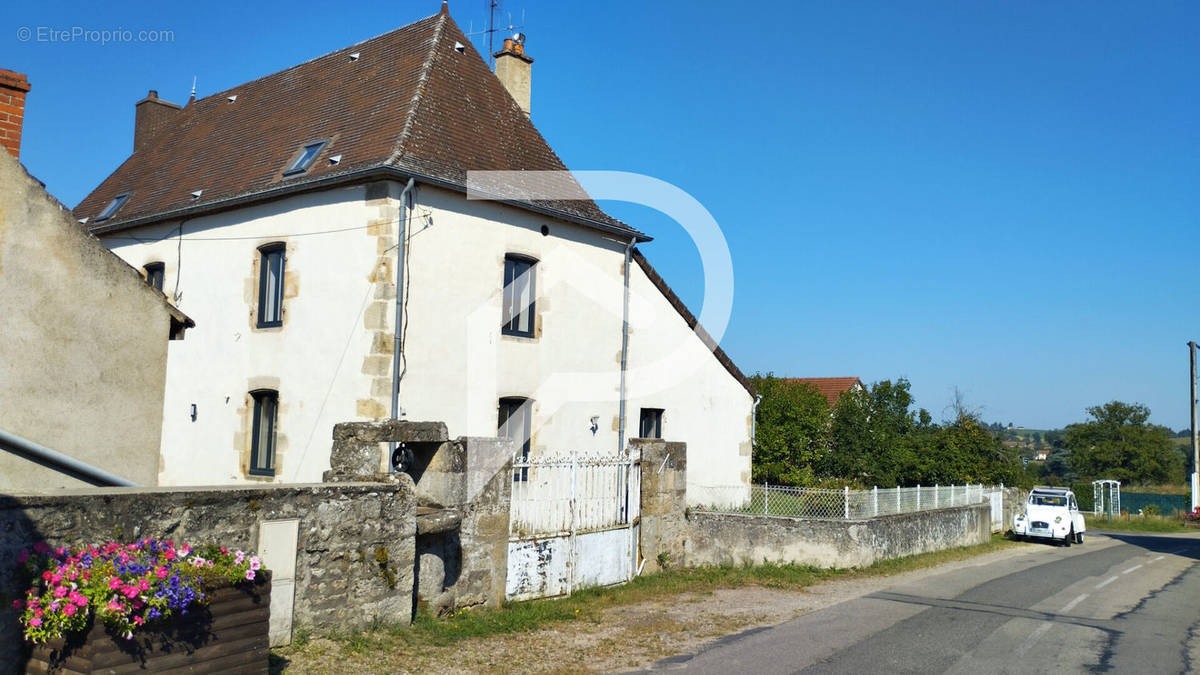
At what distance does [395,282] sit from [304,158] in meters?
3.95

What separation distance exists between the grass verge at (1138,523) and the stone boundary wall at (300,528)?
36.1m

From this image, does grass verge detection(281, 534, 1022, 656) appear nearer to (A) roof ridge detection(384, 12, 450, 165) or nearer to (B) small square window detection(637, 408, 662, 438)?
(B) small square window detection(637, 408, 662, 438)

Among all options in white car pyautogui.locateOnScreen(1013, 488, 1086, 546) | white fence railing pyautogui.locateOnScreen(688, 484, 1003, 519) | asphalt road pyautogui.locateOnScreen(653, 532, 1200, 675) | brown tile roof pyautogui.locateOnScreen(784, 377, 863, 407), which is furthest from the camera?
brown tile roof pyautogui.locateOnScreen(784, 377, 863, 407)

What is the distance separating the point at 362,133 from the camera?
16328 millimetres

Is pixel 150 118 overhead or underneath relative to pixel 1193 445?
overhead

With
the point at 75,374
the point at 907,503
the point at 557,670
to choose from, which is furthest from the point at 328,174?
the point at 907,503

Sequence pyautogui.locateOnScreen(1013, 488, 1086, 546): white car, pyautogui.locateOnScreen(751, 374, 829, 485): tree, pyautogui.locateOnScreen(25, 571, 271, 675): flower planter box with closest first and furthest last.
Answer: pyautogui.locateOnScreen(25, 571, 271, 675): flower planter box < pyautogui.locateOnScreen(1013, 488, 1086, 546): white car < pyautogui.locateOnScreen(751, 374, 829, 485): tree

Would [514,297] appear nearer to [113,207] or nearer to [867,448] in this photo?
[113,207]

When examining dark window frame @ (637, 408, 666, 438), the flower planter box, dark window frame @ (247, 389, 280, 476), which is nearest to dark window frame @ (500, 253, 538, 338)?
dark window frame @ (637, 408, 666, 438)

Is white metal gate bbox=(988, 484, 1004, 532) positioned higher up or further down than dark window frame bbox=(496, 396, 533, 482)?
further down

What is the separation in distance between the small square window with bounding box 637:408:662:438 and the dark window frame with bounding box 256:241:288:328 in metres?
7.78

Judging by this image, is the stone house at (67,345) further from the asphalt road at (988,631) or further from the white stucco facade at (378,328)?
the asphalt road at (988,631)

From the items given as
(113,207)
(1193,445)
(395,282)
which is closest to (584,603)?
(395,282)

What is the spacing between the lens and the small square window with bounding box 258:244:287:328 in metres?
16.2
